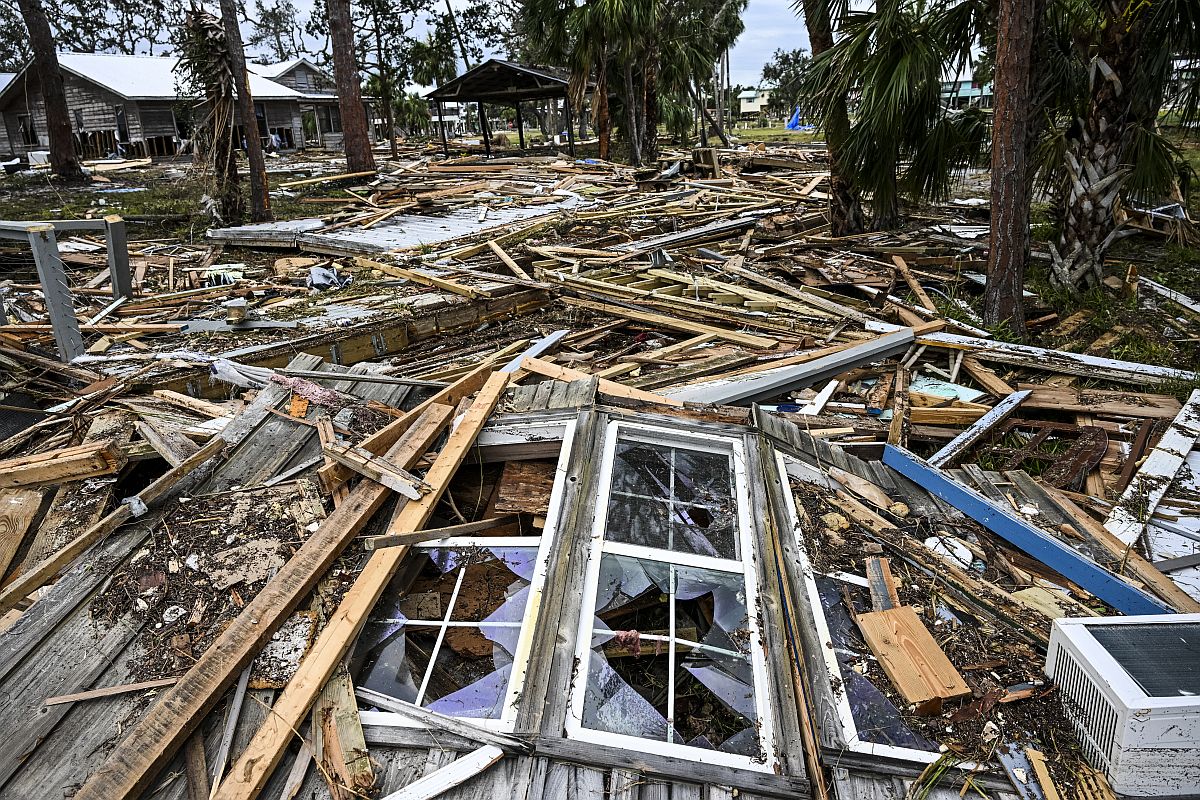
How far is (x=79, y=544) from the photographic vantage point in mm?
3156

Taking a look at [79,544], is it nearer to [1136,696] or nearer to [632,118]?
[1136,696]

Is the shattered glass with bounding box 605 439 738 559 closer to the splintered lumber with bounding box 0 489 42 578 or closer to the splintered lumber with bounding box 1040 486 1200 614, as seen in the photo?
the splintered lumber with bounding box 1040 486 1200 614

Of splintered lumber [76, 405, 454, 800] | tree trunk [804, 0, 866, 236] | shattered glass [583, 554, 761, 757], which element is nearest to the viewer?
splintered lumber [76, 405, 454, 800]

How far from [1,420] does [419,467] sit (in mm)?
3317

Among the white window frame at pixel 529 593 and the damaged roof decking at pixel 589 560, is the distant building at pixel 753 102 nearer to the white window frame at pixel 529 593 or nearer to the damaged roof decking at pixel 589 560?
the damaged roof decking at pixel 589 560

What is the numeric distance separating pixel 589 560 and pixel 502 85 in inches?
1012

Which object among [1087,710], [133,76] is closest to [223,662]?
[1087,710]

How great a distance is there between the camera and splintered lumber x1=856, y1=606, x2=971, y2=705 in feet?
8.68

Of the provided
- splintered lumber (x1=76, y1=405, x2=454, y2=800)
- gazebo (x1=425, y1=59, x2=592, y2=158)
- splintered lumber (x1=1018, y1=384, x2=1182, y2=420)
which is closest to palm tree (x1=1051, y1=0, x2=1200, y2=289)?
splintered lumber (x1=1018, y1=384, x2=1182, y2=420)

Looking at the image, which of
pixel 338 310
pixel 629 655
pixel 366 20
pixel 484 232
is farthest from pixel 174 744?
pixel 366 20

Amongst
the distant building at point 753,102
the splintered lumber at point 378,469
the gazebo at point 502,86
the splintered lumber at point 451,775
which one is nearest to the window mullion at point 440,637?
the splintered lumber at point 451,775

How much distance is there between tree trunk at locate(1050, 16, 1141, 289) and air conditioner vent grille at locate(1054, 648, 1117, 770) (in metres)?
7.35

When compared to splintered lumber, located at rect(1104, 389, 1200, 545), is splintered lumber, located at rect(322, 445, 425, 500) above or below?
above

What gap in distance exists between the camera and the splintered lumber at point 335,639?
2.26 m
